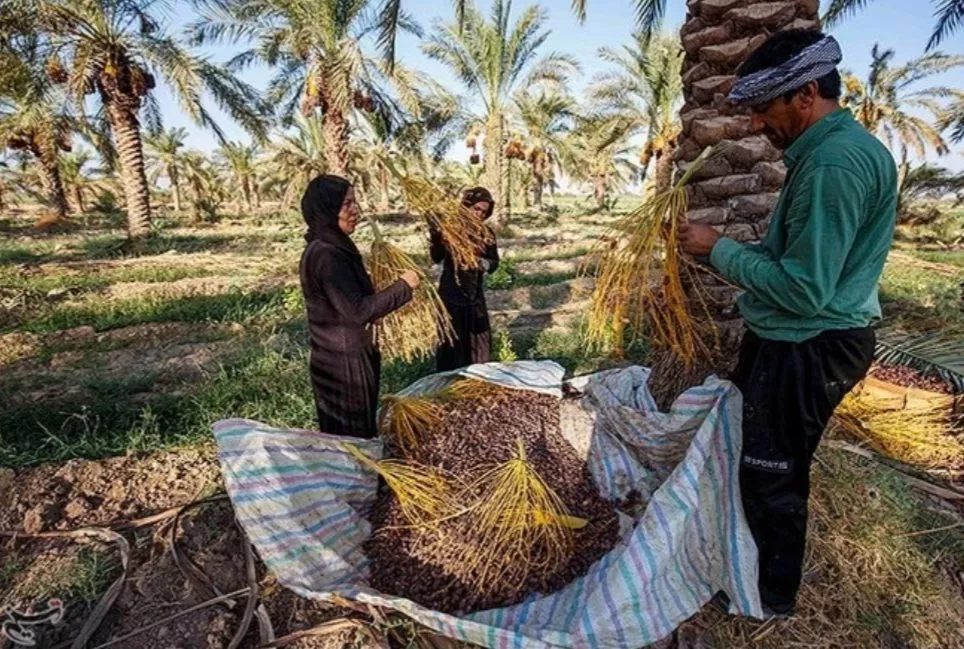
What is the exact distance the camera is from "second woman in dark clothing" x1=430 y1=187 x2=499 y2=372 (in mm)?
3580

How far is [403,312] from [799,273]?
6.74ft

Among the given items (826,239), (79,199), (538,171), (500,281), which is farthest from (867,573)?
(79,199)

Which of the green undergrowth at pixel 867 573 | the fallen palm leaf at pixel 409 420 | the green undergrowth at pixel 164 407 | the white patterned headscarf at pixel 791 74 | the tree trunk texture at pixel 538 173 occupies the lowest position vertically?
the green undergrowth at pixel 867 573

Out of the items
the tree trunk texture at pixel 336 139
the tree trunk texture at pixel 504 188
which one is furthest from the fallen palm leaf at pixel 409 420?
the tree trunk texture at pixel 504 188

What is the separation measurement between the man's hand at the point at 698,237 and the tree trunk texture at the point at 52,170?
21988 mm

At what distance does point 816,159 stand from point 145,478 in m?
3.32

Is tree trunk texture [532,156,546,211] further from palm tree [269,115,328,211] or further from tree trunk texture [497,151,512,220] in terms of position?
palm tree [269,115,328,211]

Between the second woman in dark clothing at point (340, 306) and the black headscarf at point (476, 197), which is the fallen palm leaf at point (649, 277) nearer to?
the second woman in dark clothing at point (340, 306)

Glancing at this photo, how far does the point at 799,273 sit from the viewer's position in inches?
54.4

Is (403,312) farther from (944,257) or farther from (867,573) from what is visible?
(944,257)

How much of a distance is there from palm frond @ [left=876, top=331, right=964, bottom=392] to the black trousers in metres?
1.54

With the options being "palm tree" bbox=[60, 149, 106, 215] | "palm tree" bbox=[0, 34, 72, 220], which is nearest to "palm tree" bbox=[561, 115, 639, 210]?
"palm tree" bbox=[0, 34, 72, 220]

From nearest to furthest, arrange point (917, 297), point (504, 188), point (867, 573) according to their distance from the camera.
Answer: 1. point (867, 573)
2. point (917, 297)
3. point (504, 188)

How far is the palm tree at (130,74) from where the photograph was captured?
10.8 metres
